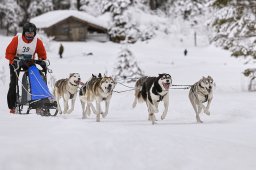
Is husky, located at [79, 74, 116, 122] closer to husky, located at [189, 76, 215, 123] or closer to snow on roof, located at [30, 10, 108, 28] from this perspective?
husky, located at [189, 76, 215, 123]

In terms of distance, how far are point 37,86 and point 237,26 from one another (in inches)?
471

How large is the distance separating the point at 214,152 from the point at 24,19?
218 ft

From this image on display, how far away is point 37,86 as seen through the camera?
10062 mm

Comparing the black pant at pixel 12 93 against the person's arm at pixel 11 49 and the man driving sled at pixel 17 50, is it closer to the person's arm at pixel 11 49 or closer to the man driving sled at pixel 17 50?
the man driving sled at pixel 17 50

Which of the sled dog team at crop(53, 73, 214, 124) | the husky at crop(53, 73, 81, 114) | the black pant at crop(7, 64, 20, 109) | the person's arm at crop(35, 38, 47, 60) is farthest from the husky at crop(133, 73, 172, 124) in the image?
the black pant at crop(7, 64, 20, 109)

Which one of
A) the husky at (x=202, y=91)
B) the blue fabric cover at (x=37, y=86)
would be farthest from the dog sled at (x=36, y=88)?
the husky at (x=202, y=91)

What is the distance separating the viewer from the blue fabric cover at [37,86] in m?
10.0

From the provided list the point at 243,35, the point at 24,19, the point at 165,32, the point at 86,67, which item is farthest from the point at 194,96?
the point at 24,19

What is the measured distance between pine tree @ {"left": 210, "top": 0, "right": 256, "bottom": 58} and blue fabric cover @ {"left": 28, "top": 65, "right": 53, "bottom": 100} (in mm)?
11644

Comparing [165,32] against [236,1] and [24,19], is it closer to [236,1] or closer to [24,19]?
[24,19]

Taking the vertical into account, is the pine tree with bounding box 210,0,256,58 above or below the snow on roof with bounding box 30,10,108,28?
below

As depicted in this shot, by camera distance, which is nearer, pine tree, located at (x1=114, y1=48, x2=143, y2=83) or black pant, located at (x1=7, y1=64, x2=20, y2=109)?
black pant, located at (x1=7, y1=64, x2=20, y2=109)

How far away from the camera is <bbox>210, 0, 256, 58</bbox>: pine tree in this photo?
1955 cm

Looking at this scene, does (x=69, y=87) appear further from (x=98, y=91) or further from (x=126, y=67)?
(x=126, y=67)
